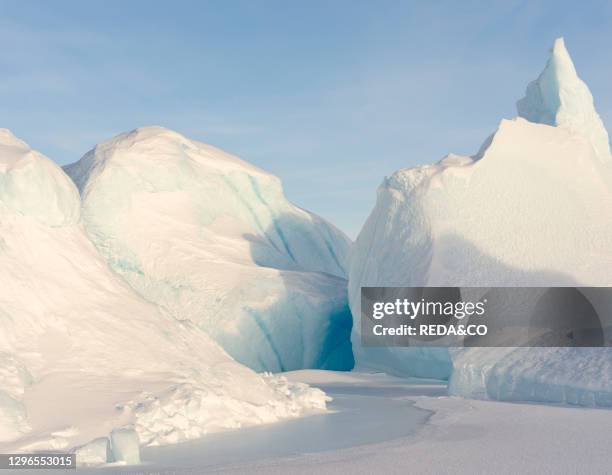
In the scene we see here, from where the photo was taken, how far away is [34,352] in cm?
904

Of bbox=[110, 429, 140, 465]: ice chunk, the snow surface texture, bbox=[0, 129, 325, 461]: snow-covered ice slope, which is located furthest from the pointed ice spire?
bbox=[110, 429, 140, 465]: ice chunk

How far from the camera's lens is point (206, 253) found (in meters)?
19.6

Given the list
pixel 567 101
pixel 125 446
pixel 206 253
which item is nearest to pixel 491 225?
pixel 567 101

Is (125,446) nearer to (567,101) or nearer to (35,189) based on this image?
(35,189)

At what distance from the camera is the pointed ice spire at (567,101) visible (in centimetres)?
2105

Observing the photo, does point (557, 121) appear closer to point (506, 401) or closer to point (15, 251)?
point (506, 401)

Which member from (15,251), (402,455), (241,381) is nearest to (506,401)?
(241,381)

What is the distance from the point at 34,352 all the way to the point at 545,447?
5.90 metres

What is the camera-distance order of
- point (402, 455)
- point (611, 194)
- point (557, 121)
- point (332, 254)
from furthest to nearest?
point (332, 254)
point (557, 121)
point (611, 194)
point (402, 455)

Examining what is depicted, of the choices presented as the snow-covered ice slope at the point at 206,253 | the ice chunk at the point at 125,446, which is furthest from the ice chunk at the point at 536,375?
the snow-covered ice slope at the point at 206,253

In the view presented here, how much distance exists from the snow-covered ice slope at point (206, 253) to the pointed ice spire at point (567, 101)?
7861mm

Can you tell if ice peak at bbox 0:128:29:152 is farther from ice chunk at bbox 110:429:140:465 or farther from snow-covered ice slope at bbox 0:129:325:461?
ice chunk at bbox 110:429:140:465

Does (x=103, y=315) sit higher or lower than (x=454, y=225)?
lower

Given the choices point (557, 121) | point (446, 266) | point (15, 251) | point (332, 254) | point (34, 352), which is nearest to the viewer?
point (34, 352)
